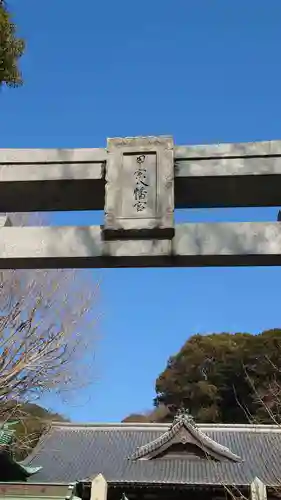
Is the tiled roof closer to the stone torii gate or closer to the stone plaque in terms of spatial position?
the stone torii gate

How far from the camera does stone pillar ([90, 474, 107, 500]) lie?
605 inches

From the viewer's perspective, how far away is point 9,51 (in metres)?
6.25

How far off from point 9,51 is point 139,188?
130 inches

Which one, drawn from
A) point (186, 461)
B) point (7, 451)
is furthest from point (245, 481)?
point (7, 451)

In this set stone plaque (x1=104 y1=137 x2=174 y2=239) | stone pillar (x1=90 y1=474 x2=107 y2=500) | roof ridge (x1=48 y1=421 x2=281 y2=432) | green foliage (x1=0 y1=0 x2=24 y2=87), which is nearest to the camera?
stone plaque (x1=104 y1=137 x2=174 y2=239)

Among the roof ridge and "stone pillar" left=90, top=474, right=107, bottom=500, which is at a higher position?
the roof ridge

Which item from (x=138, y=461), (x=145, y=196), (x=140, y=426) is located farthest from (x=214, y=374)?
(x=145, y=196)

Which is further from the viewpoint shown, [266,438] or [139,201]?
[266,438]

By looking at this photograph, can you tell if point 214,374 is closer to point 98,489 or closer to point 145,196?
point 98,489

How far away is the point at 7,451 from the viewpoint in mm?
11805

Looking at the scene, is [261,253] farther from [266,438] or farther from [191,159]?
[266,438]

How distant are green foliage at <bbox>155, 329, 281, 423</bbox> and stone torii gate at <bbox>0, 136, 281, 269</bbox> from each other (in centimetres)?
3289

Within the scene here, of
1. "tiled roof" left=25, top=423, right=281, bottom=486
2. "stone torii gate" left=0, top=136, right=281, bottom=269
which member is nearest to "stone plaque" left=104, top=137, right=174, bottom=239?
"stone torii gate" left=0, top=136, right=281, bottom=269

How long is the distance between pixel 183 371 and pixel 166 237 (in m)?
39.2
